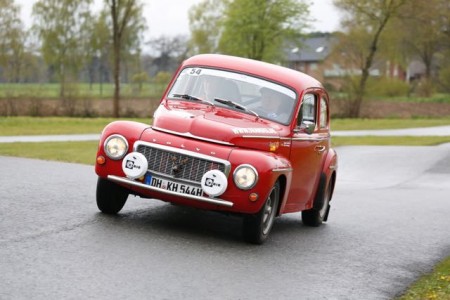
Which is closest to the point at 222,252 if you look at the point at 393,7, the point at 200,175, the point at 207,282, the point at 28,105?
the point at 200,175

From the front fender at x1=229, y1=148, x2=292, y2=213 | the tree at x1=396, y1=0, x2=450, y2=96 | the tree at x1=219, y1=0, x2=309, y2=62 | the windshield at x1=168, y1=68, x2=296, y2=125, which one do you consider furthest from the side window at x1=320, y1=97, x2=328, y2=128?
the tree at x1=396, y1=0, x2=450, y2=96

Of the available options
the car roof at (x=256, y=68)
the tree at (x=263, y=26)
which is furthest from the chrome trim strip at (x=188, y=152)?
the tree at (x=263, y=26)

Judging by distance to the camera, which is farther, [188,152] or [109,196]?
[109,196]

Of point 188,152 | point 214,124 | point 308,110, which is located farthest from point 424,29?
point 188,152

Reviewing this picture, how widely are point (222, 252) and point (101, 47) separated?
8501 centimetres

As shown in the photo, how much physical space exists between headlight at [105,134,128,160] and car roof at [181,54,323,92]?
1954 mm

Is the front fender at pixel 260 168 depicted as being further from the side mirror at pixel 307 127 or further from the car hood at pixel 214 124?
the side mirror at pixel 307 127

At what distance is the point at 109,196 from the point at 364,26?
51.9 meters

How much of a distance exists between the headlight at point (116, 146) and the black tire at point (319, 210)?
3.09 metres

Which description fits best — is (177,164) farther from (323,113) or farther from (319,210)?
(323,113)

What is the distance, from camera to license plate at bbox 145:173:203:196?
8633mm

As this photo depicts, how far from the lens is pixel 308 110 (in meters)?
10.8

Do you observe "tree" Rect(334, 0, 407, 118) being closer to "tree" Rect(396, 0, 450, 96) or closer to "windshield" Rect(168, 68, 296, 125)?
"tree" Rect(396, 0, 450, 96)

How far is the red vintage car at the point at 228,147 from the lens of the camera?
8609 mm
